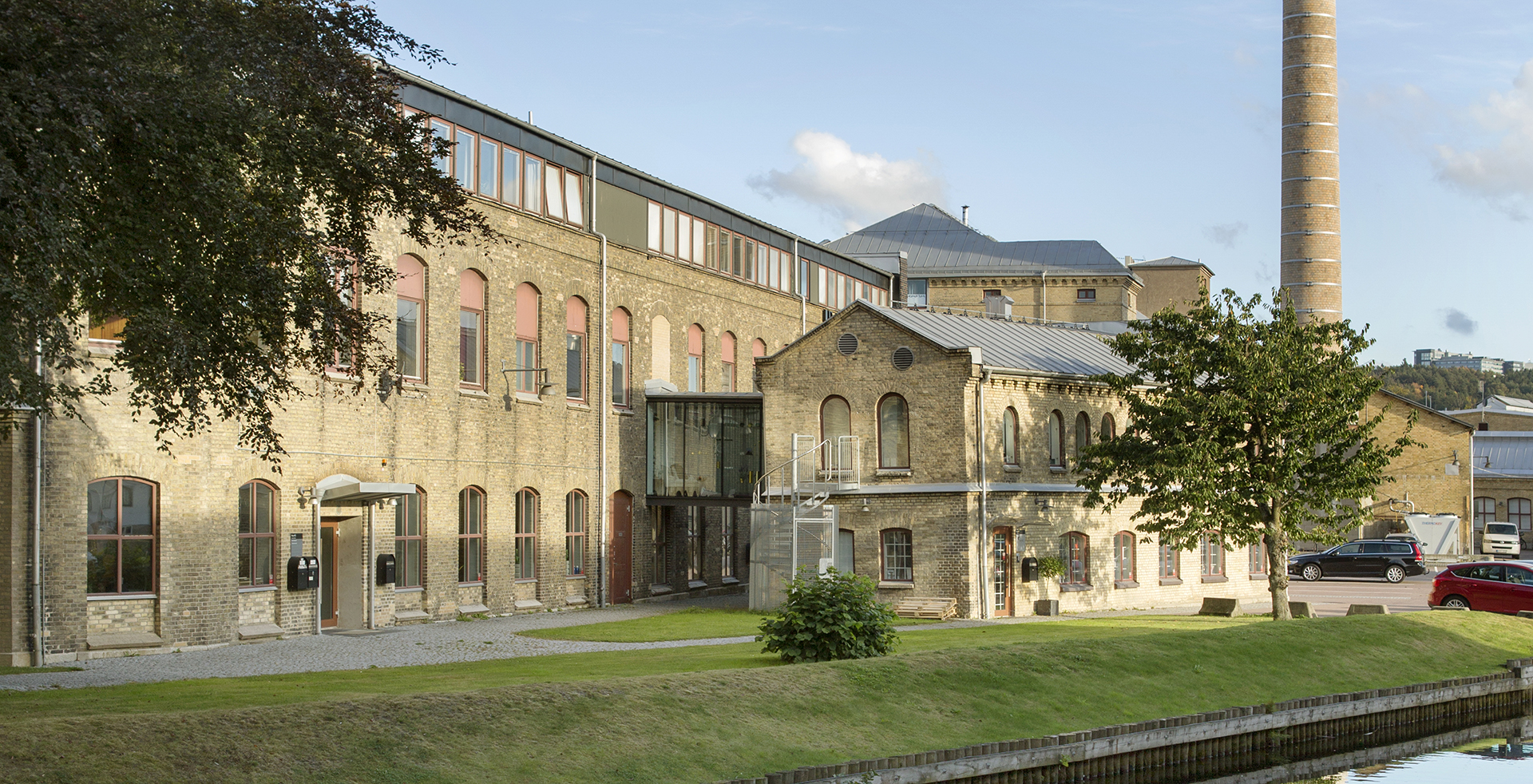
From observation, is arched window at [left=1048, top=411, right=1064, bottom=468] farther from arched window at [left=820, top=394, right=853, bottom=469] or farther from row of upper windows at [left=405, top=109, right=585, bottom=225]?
row of upper windows at [left=405, top=109, right=585, bottom=225]

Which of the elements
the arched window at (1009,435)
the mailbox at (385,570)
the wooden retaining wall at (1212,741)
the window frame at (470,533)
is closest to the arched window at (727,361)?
the arched window at (1009,435)

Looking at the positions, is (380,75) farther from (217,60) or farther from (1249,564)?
(1249,564)

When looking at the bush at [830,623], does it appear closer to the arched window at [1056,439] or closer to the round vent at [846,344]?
the round vent at [846,344]

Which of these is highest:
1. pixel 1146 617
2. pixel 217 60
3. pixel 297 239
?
pixel 217 60

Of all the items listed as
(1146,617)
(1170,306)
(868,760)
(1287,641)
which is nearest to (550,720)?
(868,760)

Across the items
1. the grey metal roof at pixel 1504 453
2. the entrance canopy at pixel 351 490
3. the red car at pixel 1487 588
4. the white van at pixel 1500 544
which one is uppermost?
the entrance canopy at pixel 351 490

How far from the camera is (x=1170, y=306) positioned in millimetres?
30047

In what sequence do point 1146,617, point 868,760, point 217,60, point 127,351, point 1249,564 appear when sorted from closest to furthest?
point 217,60
point 127,351
point 868,760
point 1146,617
point 1249,564

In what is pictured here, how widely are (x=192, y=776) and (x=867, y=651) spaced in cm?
926

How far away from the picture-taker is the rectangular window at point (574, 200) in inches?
1270

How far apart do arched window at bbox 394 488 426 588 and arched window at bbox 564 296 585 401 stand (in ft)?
19.0

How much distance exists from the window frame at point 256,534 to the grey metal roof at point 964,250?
50600mm

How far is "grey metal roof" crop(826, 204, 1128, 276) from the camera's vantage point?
7319 cm

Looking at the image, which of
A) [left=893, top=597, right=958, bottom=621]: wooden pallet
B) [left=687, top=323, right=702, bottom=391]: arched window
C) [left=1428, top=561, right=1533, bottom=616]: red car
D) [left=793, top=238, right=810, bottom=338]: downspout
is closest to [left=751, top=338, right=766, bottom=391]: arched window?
[left=793, top=238, right=810, bottom=338]: downspout
